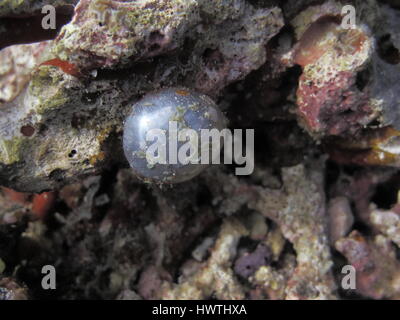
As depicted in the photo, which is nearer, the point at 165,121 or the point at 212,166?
the point at 165,121

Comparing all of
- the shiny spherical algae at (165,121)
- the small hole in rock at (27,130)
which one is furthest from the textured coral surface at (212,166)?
the shiny spherical algae at (165,121)

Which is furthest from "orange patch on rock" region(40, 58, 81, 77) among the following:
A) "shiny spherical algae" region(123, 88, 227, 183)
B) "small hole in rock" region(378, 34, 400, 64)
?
"small hole in rock" region(378, 34, 400, 64)

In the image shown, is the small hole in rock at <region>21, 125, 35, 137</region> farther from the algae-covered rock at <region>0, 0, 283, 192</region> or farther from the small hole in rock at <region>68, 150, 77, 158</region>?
the small hole in rock at <region>68, 150, 77, 158</region>

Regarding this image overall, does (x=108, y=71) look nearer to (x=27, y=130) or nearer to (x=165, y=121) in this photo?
(x=165, y=121)

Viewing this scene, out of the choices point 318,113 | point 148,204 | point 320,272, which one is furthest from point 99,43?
point 320,272

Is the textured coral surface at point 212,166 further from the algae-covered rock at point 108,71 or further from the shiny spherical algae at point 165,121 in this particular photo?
the shiny spherical algae at point 165,121

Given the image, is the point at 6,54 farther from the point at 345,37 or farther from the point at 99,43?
the point at 345,37

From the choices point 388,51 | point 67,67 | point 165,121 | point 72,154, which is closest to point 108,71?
point 67,67
